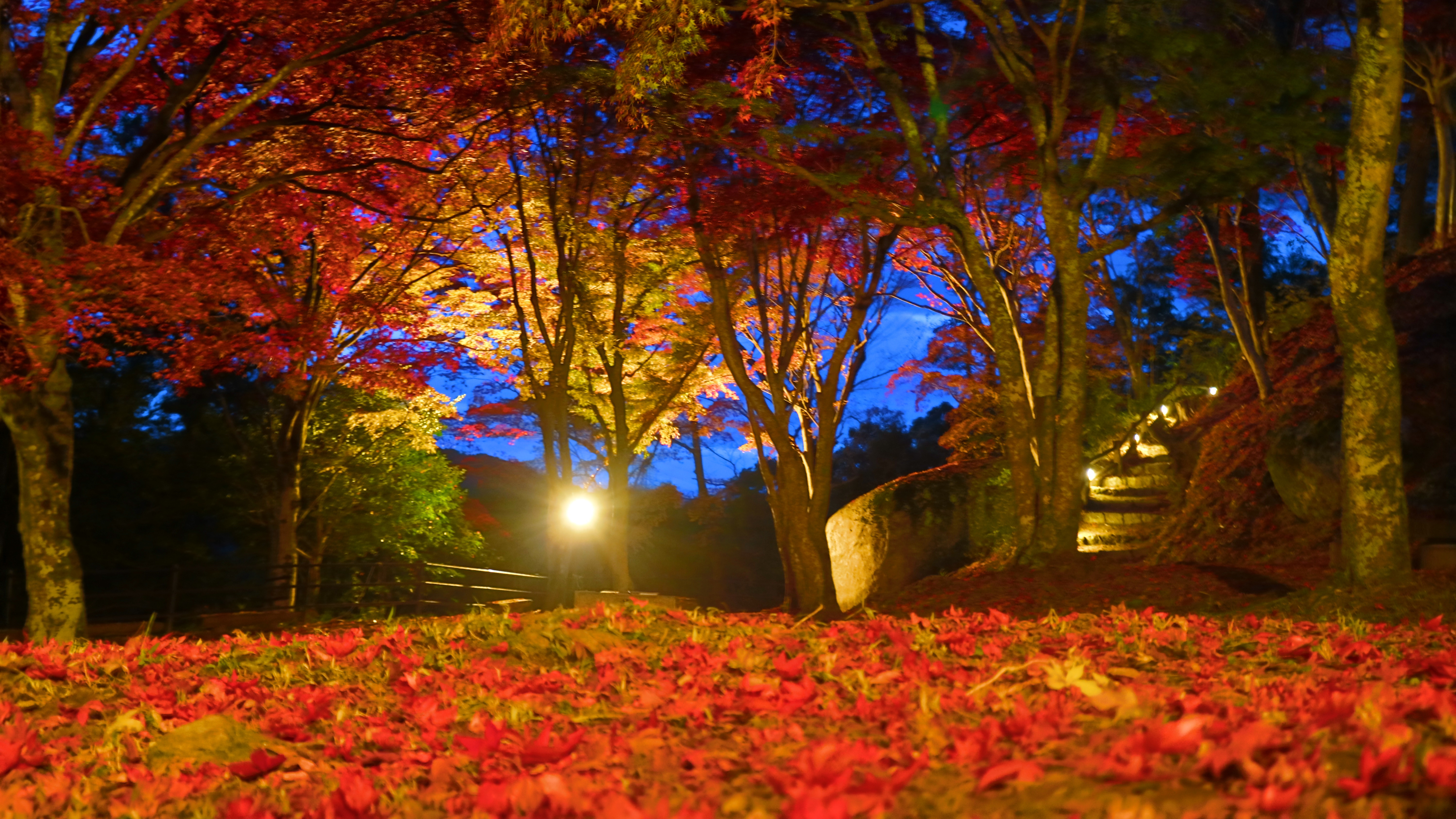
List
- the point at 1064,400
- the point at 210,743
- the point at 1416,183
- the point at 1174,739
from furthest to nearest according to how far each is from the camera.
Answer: the point at 1416,183
the point at 1064,400
the point at 210,743
the point at 1174,739

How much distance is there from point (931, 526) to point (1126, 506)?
359cm

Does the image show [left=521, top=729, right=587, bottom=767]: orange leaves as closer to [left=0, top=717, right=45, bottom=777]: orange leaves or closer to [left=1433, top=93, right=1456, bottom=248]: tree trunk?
[left=0, top=717, right=45, bottom=777]: orange leaves

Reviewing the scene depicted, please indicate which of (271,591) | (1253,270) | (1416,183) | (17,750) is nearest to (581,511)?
(271,591)

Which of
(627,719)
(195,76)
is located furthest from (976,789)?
(195,76)

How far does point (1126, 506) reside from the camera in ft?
62.2

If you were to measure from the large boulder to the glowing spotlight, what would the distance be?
5.33 m

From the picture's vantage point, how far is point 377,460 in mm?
20781

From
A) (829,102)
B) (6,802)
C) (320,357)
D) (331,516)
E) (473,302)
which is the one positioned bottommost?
(6,802)

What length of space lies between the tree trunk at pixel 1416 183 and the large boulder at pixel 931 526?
7.39 m

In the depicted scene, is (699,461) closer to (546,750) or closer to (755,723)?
(755,723)

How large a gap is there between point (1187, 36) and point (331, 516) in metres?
17.3

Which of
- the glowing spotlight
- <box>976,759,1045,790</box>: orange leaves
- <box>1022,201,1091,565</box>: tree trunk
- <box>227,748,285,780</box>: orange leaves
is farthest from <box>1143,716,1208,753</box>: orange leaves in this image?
the glowing spotlight

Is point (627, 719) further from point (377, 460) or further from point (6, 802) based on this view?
point (377, 460)

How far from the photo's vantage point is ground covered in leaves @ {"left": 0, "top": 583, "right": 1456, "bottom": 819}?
83.3 inches
